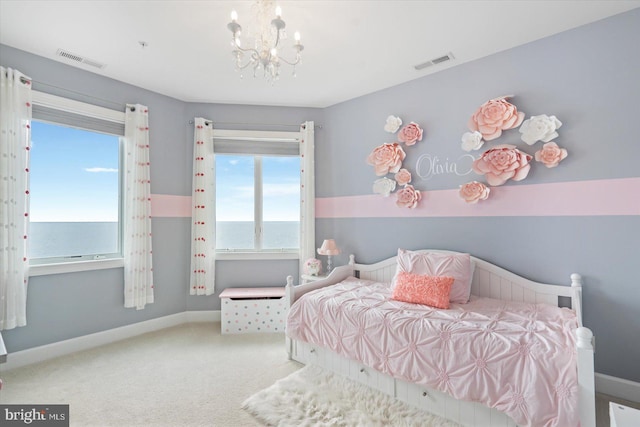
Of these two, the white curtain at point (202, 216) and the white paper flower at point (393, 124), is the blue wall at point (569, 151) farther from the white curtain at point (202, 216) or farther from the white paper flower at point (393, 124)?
the white curtain at point (202, 216)

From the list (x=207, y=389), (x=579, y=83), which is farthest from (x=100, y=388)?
(x=579, y=83)

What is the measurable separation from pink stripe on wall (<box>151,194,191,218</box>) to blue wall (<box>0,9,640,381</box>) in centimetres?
8

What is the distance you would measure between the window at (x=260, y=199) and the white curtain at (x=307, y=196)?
14cm

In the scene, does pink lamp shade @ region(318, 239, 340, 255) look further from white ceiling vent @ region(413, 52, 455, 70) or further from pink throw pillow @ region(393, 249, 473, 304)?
white ceiling vent @ region(413, 52, 455, 70)

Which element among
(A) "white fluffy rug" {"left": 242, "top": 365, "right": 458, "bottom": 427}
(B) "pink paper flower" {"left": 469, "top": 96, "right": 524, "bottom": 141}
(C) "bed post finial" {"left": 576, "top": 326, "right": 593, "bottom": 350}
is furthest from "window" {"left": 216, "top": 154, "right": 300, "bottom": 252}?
(C) "bed post finial" {"left": 576, "top": 326, "right": 593, "bottom": 350}

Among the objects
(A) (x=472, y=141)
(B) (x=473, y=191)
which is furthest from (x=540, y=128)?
(B) (x=473, y=191)

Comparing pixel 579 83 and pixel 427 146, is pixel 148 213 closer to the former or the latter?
pixel 427 146

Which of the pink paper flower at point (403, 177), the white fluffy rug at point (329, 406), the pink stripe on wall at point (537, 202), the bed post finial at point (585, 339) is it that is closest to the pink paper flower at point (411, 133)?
the pink paper flower at point (403, 177)

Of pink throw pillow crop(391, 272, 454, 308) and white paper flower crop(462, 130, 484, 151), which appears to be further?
white paper flower crop(462, 130, 484, 151)

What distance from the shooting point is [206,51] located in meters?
2.55

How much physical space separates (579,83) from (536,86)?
0.27 metres

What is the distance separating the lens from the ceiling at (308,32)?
2018 millimetres

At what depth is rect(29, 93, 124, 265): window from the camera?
2711mm

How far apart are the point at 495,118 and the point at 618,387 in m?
2.17
